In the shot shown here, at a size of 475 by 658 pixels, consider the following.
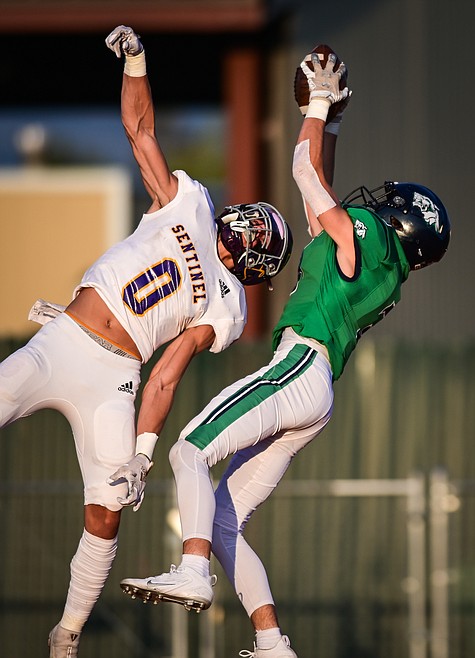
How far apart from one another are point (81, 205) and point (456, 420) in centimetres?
561

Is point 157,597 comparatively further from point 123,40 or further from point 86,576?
point 123,40

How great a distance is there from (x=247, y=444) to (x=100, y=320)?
0.94 metres

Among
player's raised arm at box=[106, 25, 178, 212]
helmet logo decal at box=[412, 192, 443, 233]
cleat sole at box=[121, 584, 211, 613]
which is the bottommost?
cleat sole at box=[121, 584, 211, 613]

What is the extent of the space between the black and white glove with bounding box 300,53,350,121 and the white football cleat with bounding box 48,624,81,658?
2.72 metres

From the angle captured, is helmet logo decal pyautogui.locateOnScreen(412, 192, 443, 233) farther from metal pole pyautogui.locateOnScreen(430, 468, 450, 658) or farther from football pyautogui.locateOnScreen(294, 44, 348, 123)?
metal pole pyautogui.locateOnScreen(430, 468, 450, 658)

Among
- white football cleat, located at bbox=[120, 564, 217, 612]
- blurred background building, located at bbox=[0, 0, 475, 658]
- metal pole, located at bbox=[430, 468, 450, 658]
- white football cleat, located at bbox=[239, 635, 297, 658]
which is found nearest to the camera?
white football cleat, located at bbox=[120, 564, 217, 612]

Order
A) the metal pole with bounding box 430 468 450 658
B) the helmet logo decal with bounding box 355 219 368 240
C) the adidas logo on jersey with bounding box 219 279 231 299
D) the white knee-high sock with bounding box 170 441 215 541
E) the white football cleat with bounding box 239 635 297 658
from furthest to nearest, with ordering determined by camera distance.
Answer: the metal pole with bounding box 430 468 450 658, the adidas logo on jersey with bounding box 219 279 231 299, the helmet logo decal with bounding box 355 219 368 240, the white football cleat with bounding box 239 635 297 658, the white knee-high sock with bounding box 170 441 215 541

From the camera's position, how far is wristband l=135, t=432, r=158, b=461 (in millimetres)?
5824

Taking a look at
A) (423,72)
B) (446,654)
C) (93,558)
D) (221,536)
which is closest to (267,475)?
(221,536)

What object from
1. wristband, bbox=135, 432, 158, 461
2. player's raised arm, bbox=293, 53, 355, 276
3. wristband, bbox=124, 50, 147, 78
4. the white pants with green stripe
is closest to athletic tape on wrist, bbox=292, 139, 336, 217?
player's raised arm, bbox=293, 53, 355, 276

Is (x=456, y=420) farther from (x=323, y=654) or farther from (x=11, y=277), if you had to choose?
(x=11, y=277)

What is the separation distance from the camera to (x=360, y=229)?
5809 millimetres

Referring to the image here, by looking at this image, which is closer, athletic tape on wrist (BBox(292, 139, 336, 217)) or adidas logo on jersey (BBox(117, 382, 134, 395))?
athletic tape on wrist (BBox(292, 139, 336, 217))

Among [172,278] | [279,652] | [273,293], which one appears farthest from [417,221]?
[273,293]
